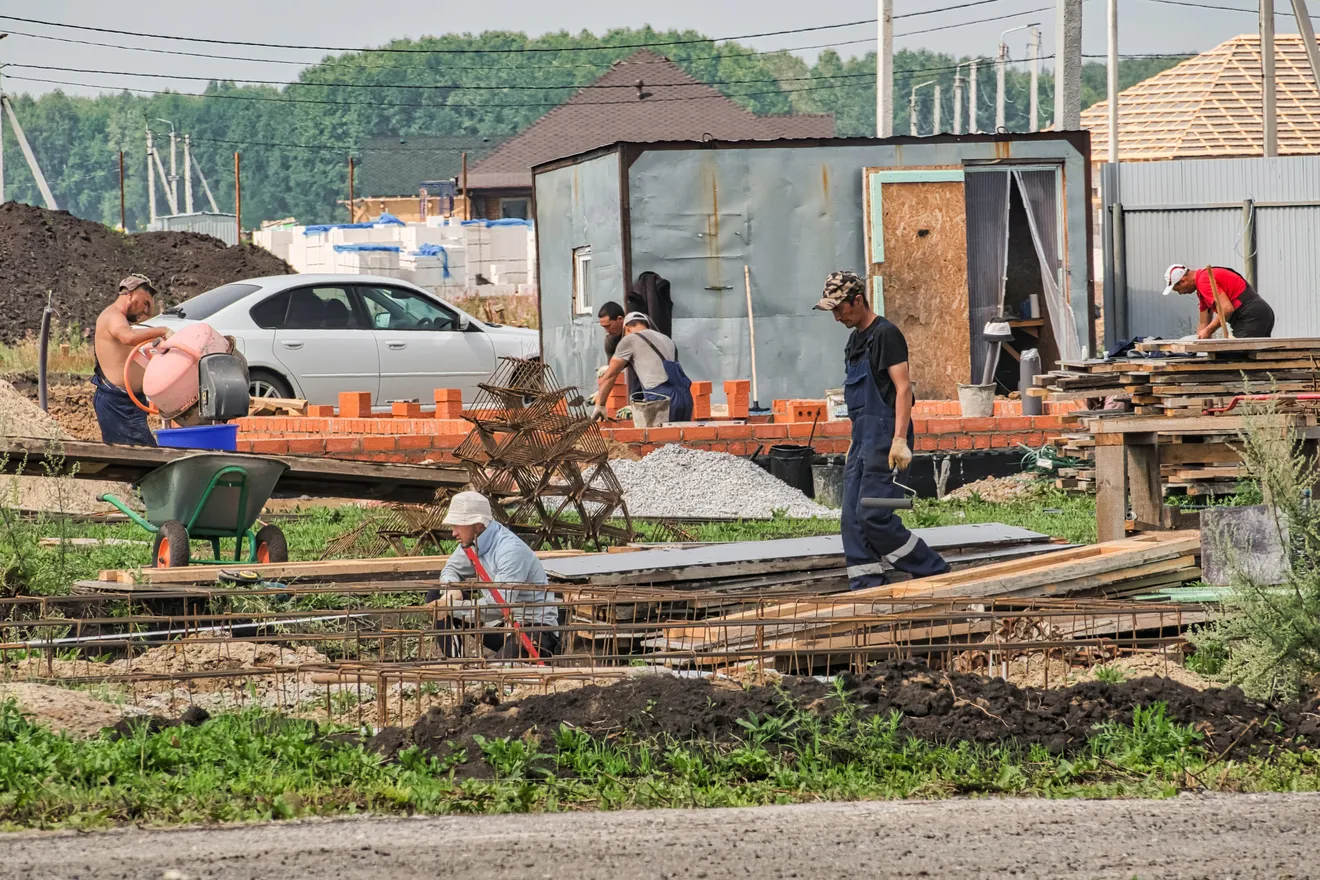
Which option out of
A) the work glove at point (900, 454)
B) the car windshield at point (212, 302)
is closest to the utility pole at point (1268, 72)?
the car windshield at point (212, 302)

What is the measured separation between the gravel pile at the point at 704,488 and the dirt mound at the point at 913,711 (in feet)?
22.5

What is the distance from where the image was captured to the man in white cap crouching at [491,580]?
7703 mm

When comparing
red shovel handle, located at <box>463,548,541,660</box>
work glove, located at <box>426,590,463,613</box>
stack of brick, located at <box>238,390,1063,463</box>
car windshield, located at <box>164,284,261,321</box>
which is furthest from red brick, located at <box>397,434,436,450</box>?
red shovel handle, located at <box>463,548,541,660</box>

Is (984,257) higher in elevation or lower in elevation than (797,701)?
higher

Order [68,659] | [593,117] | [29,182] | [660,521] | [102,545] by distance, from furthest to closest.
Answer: [29,182]
[593,117]
[660,521]
[102,545]
[68,659]

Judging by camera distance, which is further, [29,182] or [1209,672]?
[29,182]

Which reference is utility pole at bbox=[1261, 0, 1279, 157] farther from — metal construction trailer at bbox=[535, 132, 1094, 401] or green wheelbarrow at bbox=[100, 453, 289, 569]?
green wheelbarrow at bbox=[100, 453, 289, 569]

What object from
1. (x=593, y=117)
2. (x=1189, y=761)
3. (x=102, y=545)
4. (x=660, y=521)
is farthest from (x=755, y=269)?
(x=593, y=117)

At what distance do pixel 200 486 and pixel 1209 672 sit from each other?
541cm

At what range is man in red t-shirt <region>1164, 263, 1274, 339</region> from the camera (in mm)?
13828

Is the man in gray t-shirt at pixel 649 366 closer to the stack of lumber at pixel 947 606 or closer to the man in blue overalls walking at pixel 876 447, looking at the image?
the man in blue overalls walking at pixel 876 447

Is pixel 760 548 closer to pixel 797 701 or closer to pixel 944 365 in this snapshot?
pixel 797 701

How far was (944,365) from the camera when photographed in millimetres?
20141

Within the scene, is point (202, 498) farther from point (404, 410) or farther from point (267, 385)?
point (267, 385)
